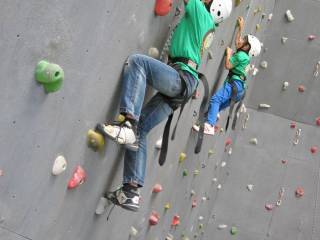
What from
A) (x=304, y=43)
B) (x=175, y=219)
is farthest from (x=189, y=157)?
(x=304, y=43)

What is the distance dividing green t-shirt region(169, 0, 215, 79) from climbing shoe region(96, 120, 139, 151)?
44cm

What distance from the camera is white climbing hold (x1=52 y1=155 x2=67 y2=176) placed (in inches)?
71.0

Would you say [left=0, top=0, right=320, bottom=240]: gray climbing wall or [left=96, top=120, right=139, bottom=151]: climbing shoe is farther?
[left=96, top=120, right=139, bottom=151]: climbing shoe

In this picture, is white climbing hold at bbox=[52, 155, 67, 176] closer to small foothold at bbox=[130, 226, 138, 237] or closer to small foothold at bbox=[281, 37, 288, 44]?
small foothold at bbox=[130, 226, 138, 237]

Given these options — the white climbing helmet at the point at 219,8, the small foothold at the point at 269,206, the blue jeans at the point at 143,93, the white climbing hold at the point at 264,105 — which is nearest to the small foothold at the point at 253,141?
the white climbing hold at the point at 264,105

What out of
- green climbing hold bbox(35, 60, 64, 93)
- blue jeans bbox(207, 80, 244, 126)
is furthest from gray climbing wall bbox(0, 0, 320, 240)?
blue jeans bbox(207, 80, 244, 126)

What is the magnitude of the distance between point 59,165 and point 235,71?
8.54ft

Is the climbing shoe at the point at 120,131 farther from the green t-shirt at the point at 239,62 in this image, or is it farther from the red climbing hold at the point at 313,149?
the red climbing hold at the point at 313,149

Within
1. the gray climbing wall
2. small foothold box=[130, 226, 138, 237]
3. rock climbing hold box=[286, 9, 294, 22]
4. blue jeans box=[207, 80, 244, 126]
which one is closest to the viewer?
the gray climbing wall

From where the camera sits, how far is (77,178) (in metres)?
2.05

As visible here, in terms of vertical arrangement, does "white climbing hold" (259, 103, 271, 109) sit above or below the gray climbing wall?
above

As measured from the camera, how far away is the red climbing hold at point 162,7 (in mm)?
2248

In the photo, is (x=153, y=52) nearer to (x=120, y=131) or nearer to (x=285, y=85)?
(x=120, y=131)

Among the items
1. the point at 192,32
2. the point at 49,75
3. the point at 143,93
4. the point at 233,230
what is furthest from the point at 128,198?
the point at 233,230
